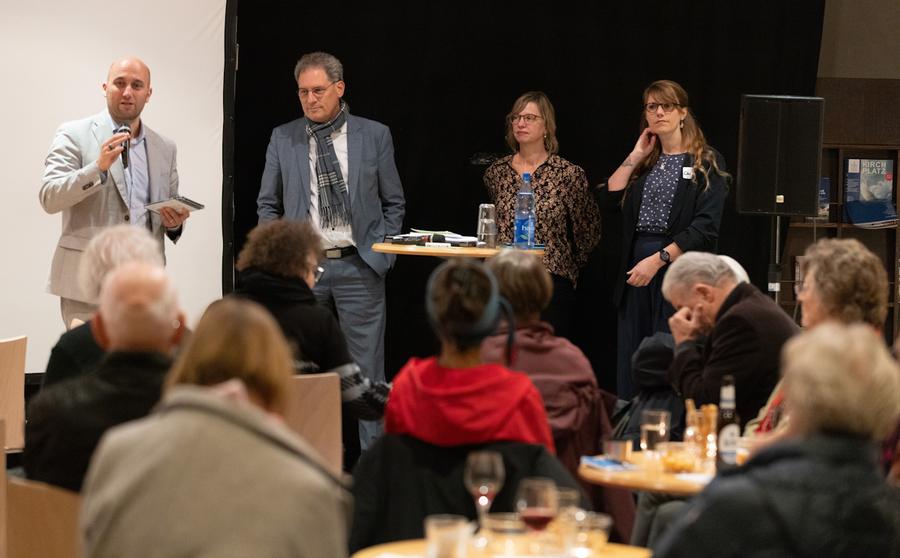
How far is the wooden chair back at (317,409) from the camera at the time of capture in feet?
14.0

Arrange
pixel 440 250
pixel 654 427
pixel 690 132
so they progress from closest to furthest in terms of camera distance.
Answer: pixel 654 427 → pixel 440 250 → pixel 690 132

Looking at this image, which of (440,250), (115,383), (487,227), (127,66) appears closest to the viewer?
(115,383)

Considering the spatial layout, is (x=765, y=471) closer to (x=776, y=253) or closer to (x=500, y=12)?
(x=776, y=253)

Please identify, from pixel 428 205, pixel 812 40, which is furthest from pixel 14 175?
pixel 812 40

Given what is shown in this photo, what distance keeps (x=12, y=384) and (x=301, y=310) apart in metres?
1.43

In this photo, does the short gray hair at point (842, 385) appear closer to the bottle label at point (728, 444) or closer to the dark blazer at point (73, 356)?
the bottle label at point (728, 444)

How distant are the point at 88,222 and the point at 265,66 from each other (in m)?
2.13

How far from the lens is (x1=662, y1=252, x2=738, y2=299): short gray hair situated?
16.5 ft

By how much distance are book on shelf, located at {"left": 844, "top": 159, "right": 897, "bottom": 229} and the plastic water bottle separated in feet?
8.88

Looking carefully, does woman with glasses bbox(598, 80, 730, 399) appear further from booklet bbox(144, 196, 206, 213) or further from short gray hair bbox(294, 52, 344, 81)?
booklet bbox(144, 196, 206, 213)

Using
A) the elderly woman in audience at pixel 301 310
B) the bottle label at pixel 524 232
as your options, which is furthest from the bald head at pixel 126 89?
the bottle label at pixel 524 232

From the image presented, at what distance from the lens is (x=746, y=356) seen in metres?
4.71

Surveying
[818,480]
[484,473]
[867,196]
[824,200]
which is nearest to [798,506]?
[818,480]

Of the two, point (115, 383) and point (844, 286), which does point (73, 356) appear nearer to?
point (115, 383)
